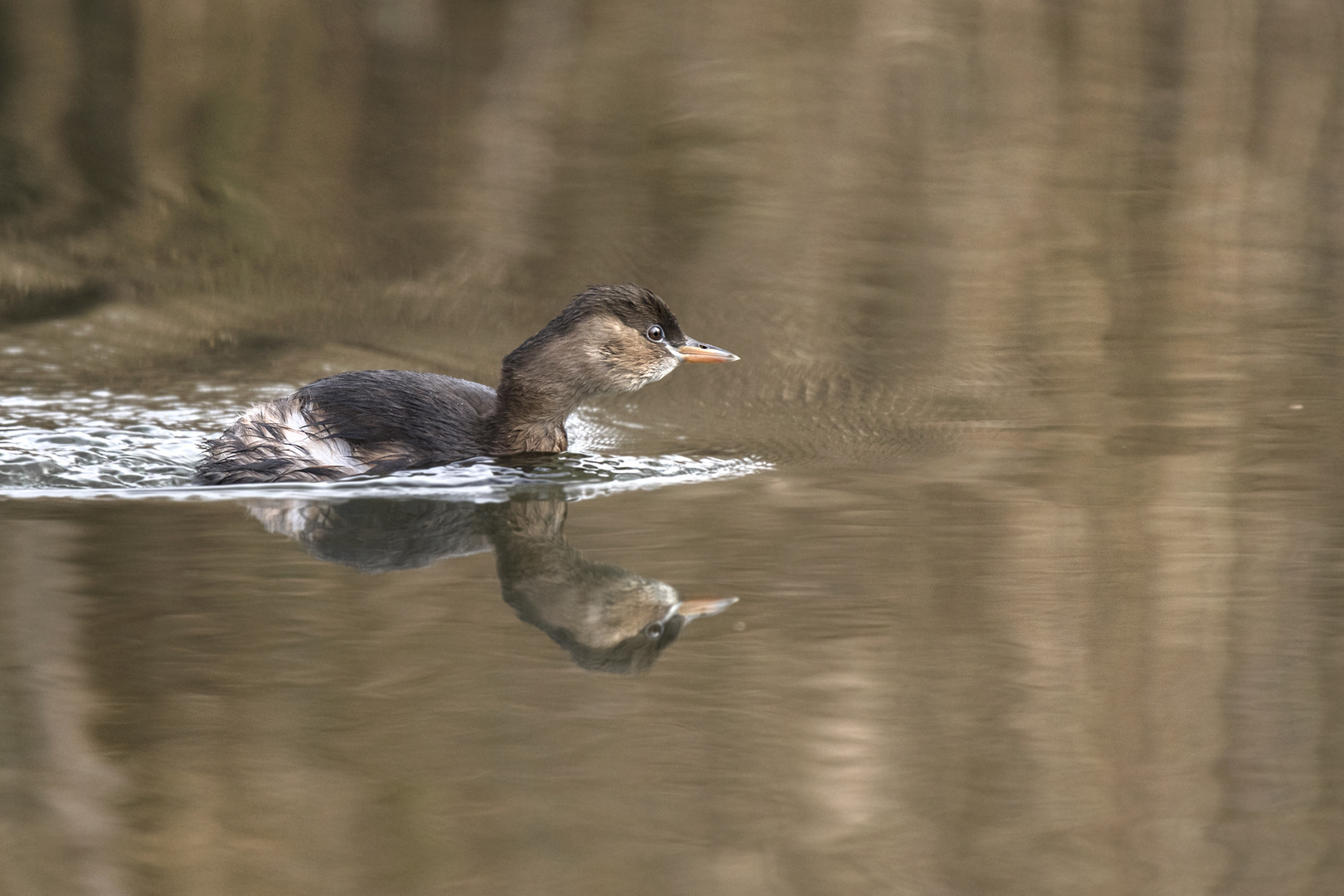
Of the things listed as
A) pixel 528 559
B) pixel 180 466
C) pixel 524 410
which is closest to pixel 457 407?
pixel 524 410

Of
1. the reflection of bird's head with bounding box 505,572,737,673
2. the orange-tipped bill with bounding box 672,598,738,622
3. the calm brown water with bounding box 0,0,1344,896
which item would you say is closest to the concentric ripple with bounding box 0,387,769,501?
the calm brown water with bounding box 0,0,1344,896

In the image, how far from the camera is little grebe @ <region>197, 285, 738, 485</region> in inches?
227

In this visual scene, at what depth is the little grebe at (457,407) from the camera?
227 inches

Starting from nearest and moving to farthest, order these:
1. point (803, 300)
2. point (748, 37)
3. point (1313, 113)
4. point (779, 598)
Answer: point (779, 598), point (803, 300), point (1313, 113), point (748, 37)

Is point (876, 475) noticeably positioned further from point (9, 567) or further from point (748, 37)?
point (748, 37)

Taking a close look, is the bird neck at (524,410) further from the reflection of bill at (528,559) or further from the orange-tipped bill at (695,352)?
the reflection of bill at (528,559)

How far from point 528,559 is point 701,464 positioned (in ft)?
4.65

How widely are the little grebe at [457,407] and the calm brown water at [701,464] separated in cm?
18

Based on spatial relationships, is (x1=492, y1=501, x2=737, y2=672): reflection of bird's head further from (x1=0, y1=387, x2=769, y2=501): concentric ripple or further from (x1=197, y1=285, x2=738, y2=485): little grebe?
(x1=197, y1=285, x2=738, y2=485): little grebe

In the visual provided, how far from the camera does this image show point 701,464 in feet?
20.5

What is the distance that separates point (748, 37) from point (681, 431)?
7.14 metres

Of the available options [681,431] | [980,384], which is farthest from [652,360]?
[980,384]

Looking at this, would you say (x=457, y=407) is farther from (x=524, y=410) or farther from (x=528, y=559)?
(x=528, y=559)

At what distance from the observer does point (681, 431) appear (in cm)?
688
